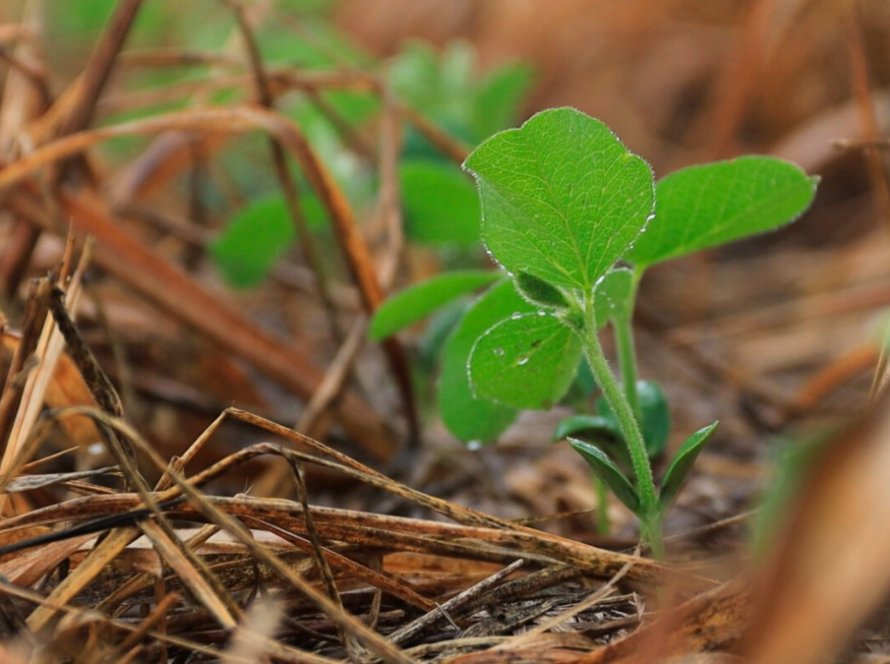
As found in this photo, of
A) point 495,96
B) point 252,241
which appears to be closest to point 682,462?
point 252,241

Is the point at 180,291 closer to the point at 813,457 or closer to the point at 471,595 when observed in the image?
the point at 471,595

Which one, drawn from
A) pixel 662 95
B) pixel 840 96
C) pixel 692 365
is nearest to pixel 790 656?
pixel 692 365

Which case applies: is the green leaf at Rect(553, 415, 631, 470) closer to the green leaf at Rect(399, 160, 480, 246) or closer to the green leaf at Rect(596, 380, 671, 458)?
the green leaf at Rect(596, 380, 671, 458)

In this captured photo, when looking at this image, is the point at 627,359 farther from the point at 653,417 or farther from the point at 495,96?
the point at 495,96

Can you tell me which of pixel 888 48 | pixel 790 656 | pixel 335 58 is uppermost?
pixel 888 48

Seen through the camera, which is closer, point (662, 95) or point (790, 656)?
point (790, 656)

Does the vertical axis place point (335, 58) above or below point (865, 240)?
above

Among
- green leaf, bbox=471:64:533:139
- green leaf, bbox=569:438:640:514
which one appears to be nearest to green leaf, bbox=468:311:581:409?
→ green leaf, bbox=569:438:640:514
